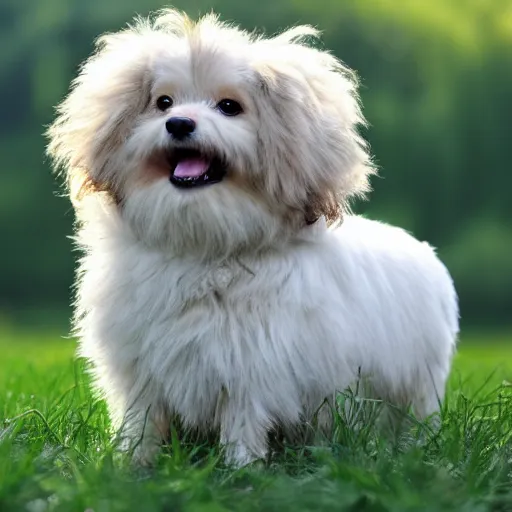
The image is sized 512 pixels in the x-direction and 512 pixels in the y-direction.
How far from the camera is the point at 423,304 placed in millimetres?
3748

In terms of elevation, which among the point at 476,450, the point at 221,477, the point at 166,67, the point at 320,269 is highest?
the point at 166,67

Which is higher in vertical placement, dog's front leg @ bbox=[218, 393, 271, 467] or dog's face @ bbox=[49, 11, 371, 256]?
dog's face @ bbox=[49, 11, 371, 256]

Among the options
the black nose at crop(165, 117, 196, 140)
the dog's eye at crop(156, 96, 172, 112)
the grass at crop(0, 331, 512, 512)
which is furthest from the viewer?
the dog's eye at crop(156, 96, 172, 112)

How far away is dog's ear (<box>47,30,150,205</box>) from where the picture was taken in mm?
3336

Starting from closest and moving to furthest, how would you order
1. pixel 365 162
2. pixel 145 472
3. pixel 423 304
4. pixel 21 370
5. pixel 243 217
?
pixel 145 472, pixel 243 217, pixel 365 162, pixel 423 304, pixel 21 370

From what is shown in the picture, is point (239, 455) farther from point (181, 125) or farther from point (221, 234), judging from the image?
point (181, 125)

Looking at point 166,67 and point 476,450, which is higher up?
point 166,67

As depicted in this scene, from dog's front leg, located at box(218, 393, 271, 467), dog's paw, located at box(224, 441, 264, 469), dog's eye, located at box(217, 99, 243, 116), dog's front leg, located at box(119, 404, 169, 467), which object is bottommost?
dog's front leg, located at box(119, 404, 169, 467)

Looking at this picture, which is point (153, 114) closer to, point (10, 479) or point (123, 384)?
point (123, 384)

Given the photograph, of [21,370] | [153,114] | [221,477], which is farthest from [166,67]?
[21,370]

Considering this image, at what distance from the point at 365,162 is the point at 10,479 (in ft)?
5.22

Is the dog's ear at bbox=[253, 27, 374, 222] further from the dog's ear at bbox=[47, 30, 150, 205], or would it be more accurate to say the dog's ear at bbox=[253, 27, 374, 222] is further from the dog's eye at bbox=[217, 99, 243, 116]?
the dog's ear at bbox=[47, 30, 150, 205]

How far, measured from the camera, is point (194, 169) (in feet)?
10.4

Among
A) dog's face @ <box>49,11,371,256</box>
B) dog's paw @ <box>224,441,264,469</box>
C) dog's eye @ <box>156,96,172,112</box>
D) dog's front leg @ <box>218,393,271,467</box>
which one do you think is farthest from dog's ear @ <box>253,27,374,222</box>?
dog's paw @ <box>224,441,264,469</box>
